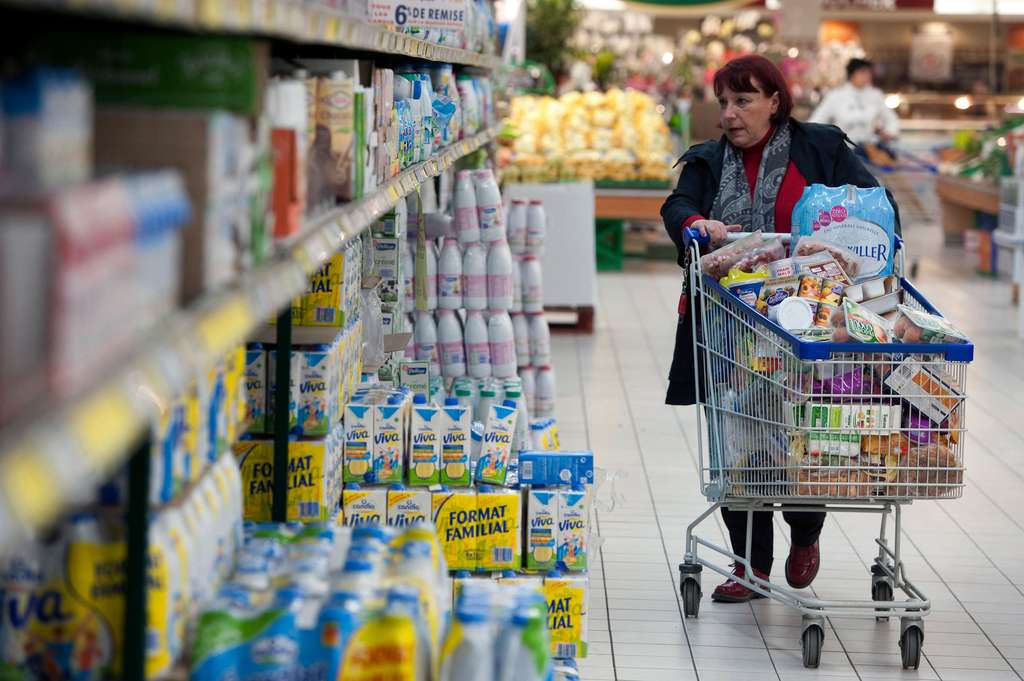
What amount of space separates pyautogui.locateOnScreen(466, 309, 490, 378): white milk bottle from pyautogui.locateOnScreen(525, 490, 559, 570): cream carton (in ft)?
6.22

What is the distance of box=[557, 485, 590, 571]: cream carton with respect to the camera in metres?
3.65

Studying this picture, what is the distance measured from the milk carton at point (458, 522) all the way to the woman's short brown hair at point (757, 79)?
Answer: 63.0 inches

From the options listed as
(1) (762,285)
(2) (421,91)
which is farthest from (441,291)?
(1) (762,285)

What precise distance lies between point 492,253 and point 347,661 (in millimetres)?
3714

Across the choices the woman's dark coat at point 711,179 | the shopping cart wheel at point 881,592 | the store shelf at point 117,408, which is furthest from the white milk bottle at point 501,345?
the store shelf at point 117,408

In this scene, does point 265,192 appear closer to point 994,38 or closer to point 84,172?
point 84,172

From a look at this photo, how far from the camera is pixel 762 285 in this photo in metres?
3.88

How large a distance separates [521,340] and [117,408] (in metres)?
5.01

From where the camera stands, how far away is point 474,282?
5.58m

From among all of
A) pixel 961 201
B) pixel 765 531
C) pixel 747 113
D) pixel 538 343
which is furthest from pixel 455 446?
pixel 961 201

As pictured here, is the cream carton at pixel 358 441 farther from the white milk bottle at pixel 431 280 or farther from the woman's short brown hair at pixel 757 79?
the white milk bottle at pixel 431 280

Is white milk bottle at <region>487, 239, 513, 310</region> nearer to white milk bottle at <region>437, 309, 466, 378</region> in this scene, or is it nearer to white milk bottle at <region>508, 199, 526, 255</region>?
white milk bottle at <region>437, 309, 466, 378</region>

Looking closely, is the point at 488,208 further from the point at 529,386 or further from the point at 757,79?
the point at 757,79

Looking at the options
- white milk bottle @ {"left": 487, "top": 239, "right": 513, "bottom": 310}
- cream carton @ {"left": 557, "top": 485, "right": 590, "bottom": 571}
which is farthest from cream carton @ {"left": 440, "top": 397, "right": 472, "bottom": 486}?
white milk bottle @ {"left": 487, "top": 239, "right": 513, "bottom": 310}
